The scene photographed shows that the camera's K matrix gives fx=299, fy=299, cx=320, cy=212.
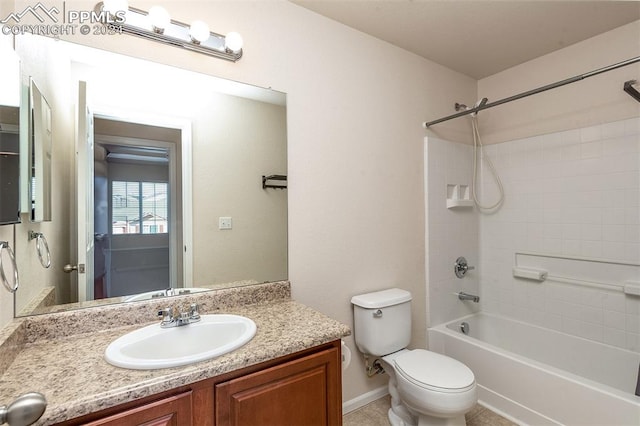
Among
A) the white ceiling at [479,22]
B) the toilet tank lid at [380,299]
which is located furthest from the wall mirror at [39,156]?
the toilet tank lid at [380,299]

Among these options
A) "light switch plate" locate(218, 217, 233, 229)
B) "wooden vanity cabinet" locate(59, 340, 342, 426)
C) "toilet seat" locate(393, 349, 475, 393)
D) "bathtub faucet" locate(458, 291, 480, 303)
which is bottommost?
"toilet seat" locate(393, 349, 475, 393)

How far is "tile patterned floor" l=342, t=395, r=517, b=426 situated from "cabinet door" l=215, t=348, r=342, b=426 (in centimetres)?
79

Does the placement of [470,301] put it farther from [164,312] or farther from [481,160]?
[164,312]

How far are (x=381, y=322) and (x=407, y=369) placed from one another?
29 centimetres

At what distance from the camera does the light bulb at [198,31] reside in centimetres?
133

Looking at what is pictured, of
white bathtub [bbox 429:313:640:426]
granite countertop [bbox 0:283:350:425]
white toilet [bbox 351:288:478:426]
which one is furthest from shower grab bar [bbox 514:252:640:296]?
granite countertop [bbox 0:283:350:425]

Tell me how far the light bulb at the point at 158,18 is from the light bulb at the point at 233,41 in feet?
0.82

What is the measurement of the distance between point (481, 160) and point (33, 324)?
3.09 metres

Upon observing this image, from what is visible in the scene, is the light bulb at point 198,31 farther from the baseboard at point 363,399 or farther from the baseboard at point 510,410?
the baseboard at point 510,410

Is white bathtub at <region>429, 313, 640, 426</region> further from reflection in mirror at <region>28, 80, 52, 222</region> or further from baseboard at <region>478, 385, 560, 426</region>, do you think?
reflection in mirror at <region>28, 80, 52, 222</region>

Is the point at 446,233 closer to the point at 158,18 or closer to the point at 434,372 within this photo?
the point at 434,372

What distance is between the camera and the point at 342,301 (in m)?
1.87

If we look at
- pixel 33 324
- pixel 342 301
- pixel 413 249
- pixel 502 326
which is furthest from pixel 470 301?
pixel 33 324

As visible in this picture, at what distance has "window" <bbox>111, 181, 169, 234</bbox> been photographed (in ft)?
4.15
